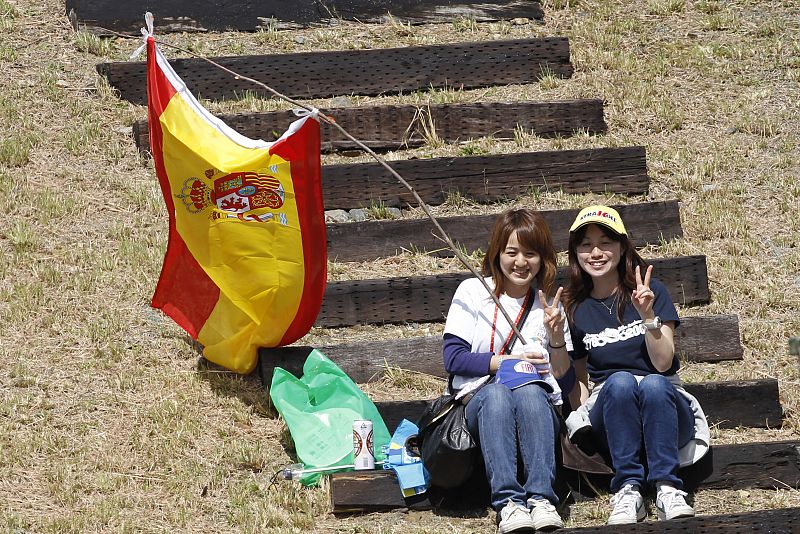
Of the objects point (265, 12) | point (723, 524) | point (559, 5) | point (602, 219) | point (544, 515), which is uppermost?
point (265, 12)

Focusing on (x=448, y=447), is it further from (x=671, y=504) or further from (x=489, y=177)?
(x=489, y=177)

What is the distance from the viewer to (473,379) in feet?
16.9

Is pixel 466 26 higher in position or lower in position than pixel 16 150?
higher

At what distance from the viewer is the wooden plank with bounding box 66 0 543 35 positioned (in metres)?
9.67

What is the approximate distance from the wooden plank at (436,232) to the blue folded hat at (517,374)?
2.32m

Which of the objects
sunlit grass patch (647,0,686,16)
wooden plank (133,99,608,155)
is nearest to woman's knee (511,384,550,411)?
wooden plank (133,99,608,155)

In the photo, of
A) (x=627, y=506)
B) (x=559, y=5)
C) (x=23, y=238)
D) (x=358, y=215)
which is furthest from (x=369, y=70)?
(x=627, y=506)

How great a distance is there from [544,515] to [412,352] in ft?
5.98

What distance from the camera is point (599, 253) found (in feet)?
17.3

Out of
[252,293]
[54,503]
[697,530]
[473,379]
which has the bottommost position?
[697,530]

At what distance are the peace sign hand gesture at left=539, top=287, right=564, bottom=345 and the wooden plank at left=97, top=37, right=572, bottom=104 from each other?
14.1 feet

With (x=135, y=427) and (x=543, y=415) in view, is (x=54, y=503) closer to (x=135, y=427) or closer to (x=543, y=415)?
(x=135, y=427)

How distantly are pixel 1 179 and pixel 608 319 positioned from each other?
4269mm

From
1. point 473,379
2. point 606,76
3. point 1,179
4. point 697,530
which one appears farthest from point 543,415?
point 606,76
